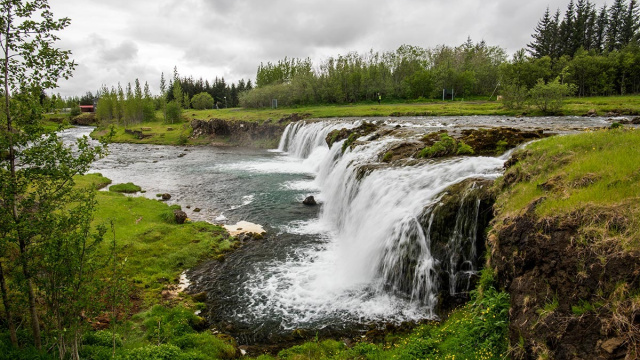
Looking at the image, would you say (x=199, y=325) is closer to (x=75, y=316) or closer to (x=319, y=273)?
(x=75, y=316)

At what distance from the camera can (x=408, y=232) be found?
13.4 m

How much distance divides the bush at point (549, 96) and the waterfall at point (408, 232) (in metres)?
30.7

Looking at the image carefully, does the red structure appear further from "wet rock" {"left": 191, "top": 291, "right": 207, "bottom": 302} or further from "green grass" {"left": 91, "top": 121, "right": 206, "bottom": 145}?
"wet rock" {"left": 191, "top": 291, "right": 207, "bottom": 302}

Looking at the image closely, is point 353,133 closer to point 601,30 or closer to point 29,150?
point 29,150

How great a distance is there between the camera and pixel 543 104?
41031 mm

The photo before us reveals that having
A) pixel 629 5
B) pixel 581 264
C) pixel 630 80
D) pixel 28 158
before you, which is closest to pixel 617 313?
pixel 581 264

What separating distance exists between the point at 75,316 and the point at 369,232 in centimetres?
1126

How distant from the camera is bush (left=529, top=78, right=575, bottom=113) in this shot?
1534 inches

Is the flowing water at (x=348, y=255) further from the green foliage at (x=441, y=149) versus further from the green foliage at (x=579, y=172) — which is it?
the green foliage at (x=579, y=172)

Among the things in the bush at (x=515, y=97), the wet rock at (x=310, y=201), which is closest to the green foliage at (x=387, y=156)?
the wet rock at (x=310, y=201)

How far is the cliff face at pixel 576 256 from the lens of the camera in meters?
5.56

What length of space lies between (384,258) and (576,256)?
312 inches

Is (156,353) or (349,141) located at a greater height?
(349,141)

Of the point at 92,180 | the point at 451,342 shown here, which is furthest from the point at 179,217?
the point at 92,180
